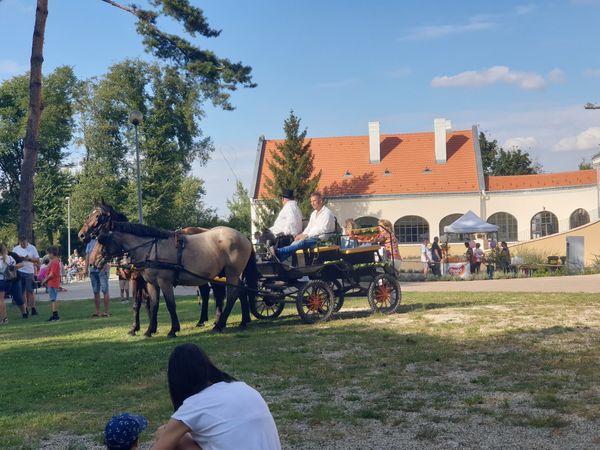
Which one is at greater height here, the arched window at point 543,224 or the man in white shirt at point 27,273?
the arched window at point 543,224

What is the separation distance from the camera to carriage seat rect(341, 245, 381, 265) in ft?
43.1

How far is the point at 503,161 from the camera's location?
69750 mm

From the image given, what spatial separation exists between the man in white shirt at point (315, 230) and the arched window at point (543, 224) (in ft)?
122

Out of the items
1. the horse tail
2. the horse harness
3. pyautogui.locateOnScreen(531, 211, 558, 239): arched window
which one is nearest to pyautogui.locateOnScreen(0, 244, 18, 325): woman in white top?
the horse harness

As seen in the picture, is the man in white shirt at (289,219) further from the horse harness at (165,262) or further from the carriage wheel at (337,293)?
the horse harness at (165,262)

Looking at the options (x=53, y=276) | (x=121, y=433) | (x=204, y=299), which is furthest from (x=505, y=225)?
(x=121, y=433)

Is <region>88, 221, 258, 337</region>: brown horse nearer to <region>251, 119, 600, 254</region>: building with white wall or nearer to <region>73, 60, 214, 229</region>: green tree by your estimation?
<region>251, 119, 600, 254</region>: building with white wall

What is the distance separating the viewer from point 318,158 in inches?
2120

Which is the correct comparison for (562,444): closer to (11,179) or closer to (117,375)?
(117,375)

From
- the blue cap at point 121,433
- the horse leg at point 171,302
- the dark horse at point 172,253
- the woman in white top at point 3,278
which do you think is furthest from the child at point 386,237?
the blue cap at point 121,433

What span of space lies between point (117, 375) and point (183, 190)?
175ft

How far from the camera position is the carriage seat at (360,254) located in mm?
13148

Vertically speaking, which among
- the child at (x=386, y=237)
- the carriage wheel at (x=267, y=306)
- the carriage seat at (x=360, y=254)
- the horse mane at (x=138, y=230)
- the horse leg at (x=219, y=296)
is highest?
the horse mane at (x=138, y=230)

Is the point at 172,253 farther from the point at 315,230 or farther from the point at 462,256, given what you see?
the point at 462,256
